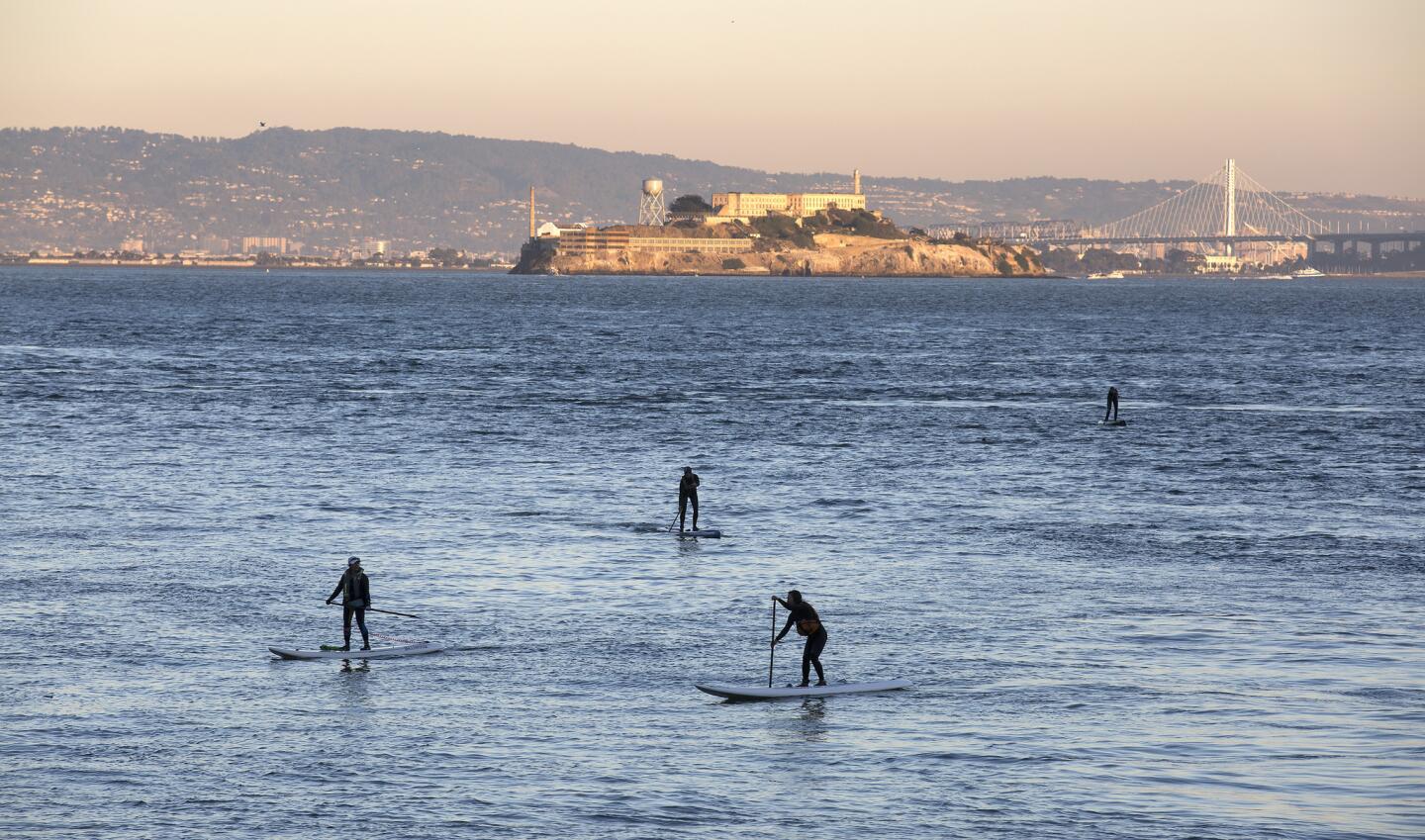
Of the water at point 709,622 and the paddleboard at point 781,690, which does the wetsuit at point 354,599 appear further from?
the paddleboard at point 781,690

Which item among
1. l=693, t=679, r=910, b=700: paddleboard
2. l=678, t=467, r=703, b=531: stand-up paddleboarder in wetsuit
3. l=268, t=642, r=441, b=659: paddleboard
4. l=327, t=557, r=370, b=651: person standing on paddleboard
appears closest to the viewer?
l=693, t=679, r=910, b=700: paddleboard

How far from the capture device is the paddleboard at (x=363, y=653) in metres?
29.3

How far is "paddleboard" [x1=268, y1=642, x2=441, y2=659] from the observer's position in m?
29.3

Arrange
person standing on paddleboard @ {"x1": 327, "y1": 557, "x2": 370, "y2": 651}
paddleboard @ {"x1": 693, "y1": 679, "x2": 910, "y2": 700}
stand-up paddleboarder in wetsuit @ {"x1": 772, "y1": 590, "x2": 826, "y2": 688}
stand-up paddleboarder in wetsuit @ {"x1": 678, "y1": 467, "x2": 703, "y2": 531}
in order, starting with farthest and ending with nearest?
stand-up paddleboarder in wetsuit @ {"x1": 678, "y1": 467, "x2": 703, "y2": 531} → person standing on paddleboard @ {"x1": 327, "y1": 557, "x2": 370, "y2": 651} → stand-up paddleboarder in wetsuit @ {"x1": 772, "y1": 590, "x2": 826, "y2": 688} → paddleboard @ {"x1": 693, "y1": 679, "x2": 910, "y2": 700}

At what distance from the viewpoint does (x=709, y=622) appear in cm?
3288

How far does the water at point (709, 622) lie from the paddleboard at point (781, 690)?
1.08 ft

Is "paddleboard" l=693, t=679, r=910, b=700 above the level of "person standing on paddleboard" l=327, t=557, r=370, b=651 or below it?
below

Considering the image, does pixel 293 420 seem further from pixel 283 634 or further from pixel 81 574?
pixel 283 634

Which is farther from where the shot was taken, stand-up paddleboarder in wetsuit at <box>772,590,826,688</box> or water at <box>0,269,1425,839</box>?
stand-up paddleboarder in wetsuit at <box>772,590,826,688</box>

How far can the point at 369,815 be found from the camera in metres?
21.1

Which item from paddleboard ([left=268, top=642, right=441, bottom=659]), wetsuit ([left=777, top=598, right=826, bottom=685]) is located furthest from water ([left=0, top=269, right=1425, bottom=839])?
wetsuit ([left=777, top=598, right=826, bottom=685])

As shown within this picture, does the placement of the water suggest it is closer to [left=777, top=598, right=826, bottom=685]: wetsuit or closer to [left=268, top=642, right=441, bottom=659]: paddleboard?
[left=268, top=642, right=441, bottom=659]: paddleboard

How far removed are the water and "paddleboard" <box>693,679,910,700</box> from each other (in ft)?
1.08

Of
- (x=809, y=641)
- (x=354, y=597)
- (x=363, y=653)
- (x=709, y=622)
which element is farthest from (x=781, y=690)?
(x=354, y=597)
